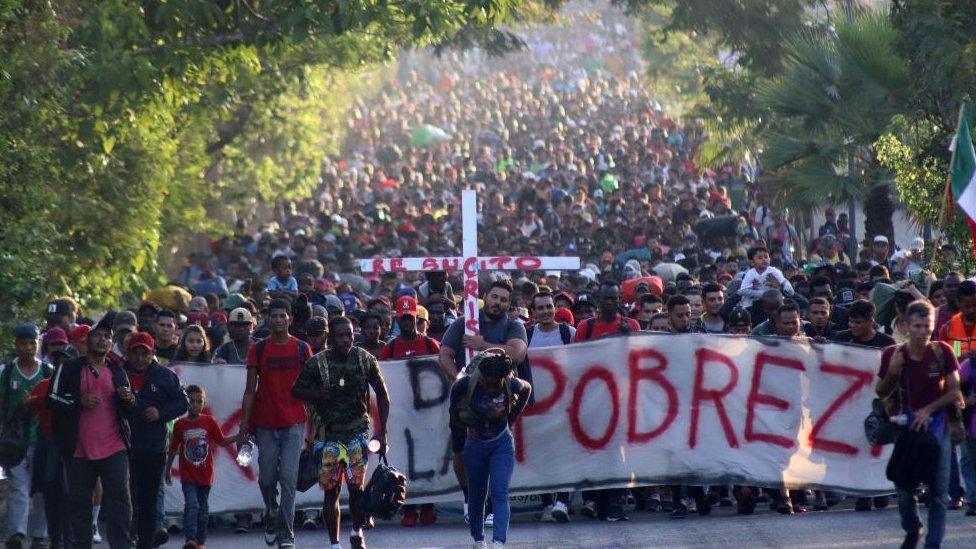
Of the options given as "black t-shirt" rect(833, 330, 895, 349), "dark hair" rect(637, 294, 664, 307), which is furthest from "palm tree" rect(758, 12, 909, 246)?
"black t-shirt" rect(833, 330, 895, 349)

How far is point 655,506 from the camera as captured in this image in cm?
1364

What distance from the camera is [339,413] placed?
36.9 ft

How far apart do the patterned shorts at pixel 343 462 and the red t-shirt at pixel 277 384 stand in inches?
28.2

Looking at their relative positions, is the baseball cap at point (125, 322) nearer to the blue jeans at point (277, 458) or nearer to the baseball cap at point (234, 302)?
the blue jeans at point (277, 458)

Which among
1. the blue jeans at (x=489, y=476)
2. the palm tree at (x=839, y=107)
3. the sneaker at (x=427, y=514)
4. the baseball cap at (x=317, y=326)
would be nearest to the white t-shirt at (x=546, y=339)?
the sneaker at (x=427, y=514)

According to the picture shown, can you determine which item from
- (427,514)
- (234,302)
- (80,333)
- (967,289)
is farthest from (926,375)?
(234,302)

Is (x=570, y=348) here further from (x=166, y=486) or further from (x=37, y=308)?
(x=37, y=308)

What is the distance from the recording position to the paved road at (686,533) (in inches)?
450

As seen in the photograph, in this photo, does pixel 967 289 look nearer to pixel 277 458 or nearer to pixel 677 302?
pixel 677 302

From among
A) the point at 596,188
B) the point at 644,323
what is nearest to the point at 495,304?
the point at 644,323

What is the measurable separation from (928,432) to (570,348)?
3.80 meters

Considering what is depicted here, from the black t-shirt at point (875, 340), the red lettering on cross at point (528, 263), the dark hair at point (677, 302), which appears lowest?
the black t-shirt at point (875, 340)

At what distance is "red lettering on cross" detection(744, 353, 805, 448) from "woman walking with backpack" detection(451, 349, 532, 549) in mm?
2690

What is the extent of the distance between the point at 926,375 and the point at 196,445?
489cm
